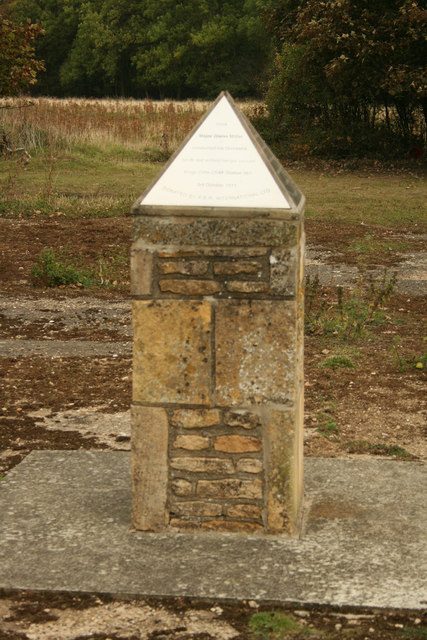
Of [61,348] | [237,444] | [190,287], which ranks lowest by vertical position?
[61,348]

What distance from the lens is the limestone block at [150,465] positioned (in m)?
5.32

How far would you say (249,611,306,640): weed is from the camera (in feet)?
14.8

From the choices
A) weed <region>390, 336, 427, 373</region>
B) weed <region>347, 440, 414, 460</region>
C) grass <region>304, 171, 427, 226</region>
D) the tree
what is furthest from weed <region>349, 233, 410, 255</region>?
weed <region>347, 440, 414, 460</region>

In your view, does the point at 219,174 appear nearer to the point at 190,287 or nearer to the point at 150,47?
the point at 190,287

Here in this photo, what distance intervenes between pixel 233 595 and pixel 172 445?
83 centimetres

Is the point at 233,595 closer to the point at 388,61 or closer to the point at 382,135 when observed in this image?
the point at 388,61

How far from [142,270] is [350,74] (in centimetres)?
1951

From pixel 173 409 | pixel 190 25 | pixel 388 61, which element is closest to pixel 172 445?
pixel 173 409

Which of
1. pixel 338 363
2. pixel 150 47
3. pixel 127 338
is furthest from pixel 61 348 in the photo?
pixel 150 47

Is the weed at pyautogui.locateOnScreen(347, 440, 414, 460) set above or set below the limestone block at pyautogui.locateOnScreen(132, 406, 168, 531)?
below

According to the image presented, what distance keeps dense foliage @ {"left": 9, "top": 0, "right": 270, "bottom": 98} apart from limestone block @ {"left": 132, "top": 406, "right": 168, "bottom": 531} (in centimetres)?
5518

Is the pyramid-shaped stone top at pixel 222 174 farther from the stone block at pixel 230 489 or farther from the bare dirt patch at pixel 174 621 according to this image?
the bare dirt patch at pixel 174 621

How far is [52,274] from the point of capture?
40.5 ft

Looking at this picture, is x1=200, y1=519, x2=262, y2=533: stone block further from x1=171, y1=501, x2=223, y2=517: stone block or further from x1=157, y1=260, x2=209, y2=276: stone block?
x1=157, y1=260, x2=209, y2=276: stone block
